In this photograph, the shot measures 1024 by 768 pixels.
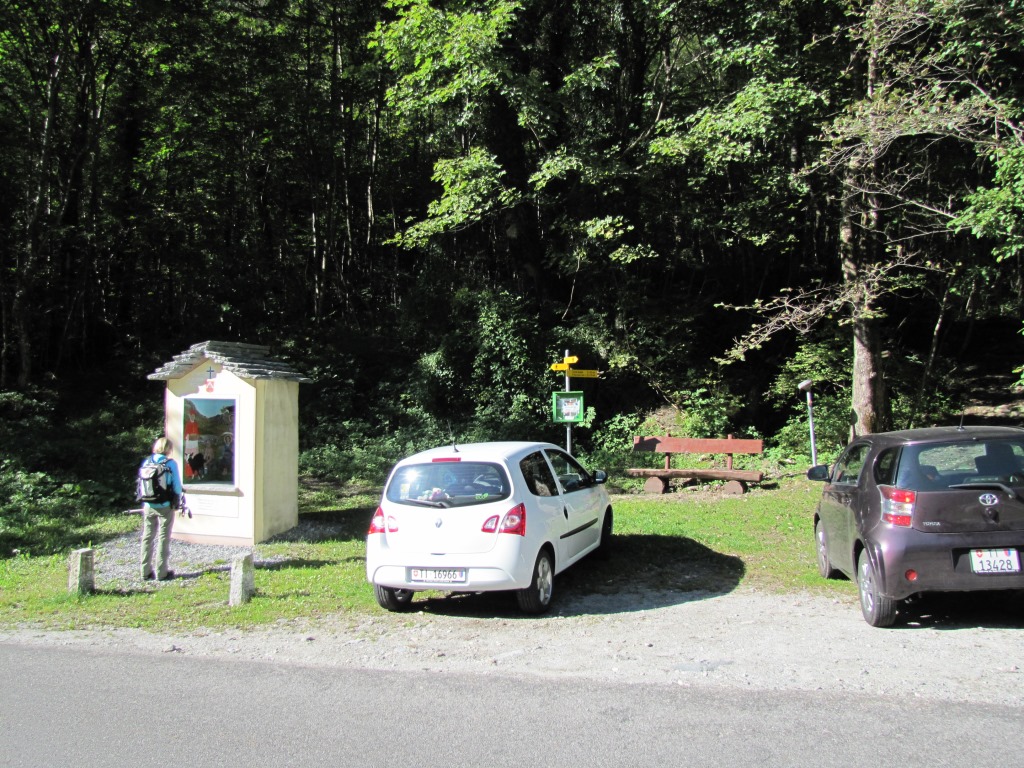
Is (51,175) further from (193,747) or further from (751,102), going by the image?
(193,747)

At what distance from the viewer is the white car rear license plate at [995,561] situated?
19.2 feet

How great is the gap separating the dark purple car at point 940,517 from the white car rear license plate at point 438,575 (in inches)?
141

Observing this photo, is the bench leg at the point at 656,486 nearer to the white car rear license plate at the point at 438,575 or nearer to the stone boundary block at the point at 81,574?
the white car rear license plate at the point at 438,575

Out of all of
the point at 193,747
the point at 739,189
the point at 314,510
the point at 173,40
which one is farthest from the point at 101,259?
the point at 193,747

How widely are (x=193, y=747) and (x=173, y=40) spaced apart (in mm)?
22876

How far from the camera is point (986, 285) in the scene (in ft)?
53.7

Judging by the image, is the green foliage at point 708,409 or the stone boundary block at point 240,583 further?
the green foliage at point 708,409

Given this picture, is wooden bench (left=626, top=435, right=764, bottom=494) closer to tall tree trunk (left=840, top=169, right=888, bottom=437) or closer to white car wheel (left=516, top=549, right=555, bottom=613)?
tall tree trunk (left=840, top=169, right=888, bottom=437)

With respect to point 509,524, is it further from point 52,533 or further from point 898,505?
point 52,533

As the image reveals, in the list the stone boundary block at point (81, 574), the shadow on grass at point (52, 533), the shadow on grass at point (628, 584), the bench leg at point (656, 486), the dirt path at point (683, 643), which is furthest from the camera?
the bench leg at point (656, 486)

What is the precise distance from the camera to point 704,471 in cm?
1451

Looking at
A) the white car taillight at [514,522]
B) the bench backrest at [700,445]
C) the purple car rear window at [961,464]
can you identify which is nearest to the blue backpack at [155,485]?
the white car taillight at [514,522]

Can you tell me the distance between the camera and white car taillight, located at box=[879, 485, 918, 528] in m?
6.05

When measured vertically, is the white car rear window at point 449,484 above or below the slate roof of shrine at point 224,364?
below
